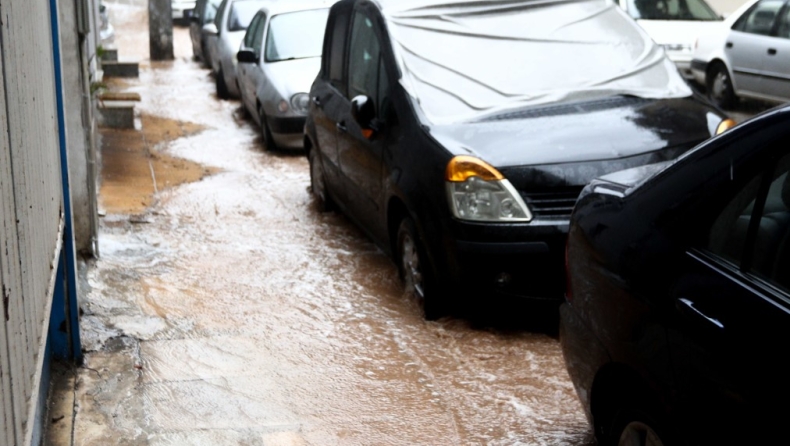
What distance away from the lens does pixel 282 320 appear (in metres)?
6.21

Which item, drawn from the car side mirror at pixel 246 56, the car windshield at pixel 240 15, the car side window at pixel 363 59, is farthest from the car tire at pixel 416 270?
the car windshield at pixel 240 15

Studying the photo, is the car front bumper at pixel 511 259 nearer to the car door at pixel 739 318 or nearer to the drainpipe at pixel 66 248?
the drainpipe at pixel 66 248

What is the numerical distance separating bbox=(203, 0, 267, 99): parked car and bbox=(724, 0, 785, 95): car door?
705 centimetres

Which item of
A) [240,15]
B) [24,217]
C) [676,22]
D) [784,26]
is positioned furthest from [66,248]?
[676,22]

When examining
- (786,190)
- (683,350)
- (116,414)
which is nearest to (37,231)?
(116,414)

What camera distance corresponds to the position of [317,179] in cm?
891

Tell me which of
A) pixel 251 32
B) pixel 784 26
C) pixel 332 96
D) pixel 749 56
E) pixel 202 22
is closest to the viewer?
pixel 332 96

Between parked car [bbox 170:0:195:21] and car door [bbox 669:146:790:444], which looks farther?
parked car [bbox 170:0:195:21]

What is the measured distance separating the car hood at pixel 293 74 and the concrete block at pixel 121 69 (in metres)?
8.06

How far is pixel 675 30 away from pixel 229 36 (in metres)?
6.85

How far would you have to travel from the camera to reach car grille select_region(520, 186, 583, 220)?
5.55m

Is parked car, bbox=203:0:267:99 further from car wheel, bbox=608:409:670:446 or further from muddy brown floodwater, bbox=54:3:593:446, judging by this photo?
car wheel, bbox=608:409:670:446

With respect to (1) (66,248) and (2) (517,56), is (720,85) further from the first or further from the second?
(1) (66,248)

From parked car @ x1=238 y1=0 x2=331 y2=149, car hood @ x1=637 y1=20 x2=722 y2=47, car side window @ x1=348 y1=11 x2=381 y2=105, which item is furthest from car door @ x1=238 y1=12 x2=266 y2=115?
car hood @ x1=637 y1=20 x2=722 y2=47
